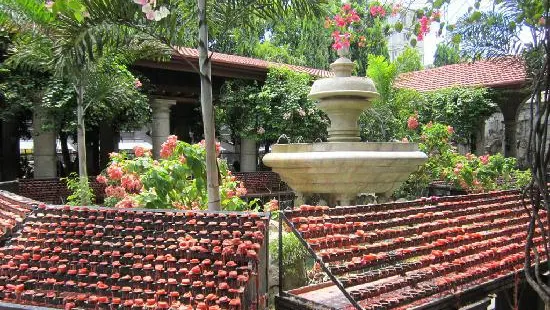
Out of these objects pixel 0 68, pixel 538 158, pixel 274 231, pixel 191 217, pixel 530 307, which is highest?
pixel 0 68

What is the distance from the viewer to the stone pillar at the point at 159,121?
13211mm

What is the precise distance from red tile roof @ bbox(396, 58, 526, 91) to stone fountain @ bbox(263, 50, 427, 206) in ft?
29.1

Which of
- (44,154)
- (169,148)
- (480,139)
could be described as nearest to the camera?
(169,148)

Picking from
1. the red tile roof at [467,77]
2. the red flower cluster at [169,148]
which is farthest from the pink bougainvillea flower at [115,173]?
the red tile roof at [467,77]

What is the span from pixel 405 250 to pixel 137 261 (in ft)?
5.10

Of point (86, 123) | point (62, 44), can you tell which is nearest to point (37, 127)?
point (86, 123)

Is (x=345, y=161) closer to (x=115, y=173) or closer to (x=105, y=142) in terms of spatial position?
(x=115, y=173)

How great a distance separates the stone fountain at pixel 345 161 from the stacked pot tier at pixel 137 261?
2407mm

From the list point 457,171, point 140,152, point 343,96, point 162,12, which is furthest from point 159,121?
point 162,12

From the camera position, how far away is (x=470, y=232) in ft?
11.1

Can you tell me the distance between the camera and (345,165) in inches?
197

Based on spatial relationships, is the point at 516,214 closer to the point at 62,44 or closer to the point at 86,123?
the point at 62,44

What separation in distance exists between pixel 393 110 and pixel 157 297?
1243 cm

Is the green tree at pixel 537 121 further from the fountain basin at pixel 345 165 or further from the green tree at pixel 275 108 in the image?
the green tree at pixel 275 108
